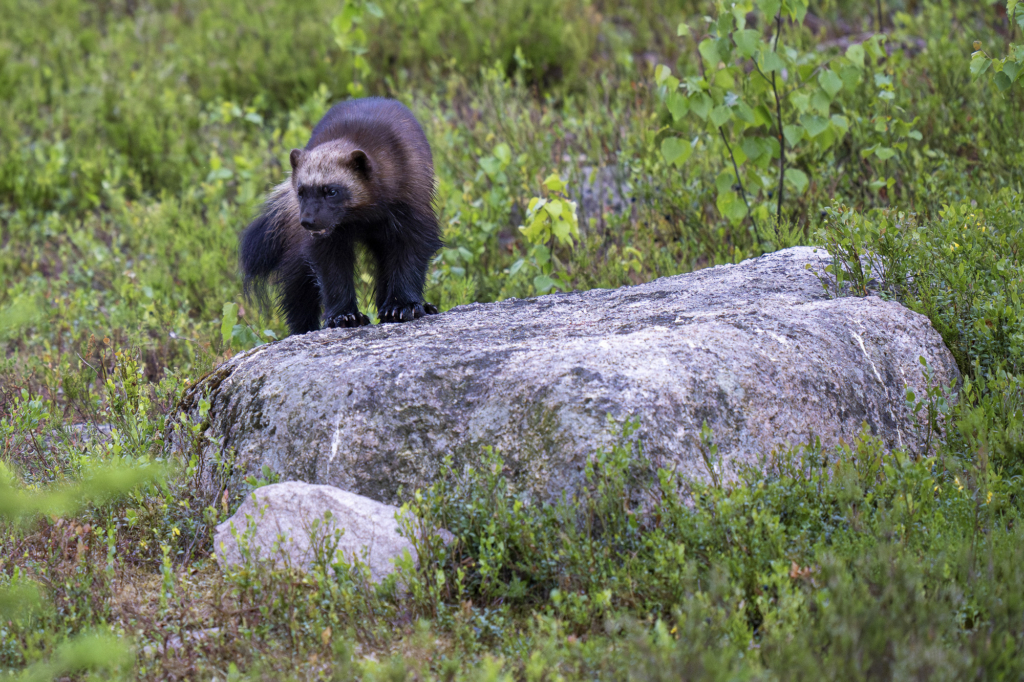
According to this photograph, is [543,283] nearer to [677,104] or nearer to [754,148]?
[677,104]

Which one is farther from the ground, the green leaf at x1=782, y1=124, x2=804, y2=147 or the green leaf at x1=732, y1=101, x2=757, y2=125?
the green leaf at x1=732, y1=101, x2=757, y2=125

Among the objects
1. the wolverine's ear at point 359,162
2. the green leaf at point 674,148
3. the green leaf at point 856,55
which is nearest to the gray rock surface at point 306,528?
the wolverine's ear at point 359,162

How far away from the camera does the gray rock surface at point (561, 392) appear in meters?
2.93

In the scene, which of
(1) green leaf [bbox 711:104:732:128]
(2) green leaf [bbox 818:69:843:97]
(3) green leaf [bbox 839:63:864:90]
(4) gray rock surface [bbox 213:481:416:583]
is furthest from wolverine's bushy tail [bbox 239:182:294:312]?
(3) green leaf [bbox 839:63:864:90]

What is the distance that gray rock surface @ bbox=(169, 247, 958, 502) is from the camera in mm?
2928

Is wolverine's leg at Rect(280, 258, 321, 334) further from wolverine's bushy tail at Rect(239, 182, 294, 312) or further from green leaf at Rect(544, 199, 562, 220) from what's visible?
green leaf at Rect(544, 199, 562, 220)

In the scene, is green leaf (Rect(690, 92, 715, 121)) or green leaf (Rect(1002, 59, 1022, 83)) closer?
green leaf (Rect(1002, 59, 1022, 83))

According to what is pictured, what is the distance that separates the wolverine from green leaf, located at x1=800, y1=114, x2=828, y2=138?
6.86ft

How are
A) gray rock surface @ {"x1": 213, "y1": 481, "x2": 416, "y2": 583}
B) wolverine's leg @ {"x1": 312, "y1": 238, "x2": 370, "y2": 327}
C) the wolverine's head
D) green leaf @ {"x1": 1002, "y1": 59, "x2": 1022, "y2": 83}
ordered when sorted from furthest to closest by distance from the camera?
wolverine's leg @ {"x1": 312, "y1": 238, "x2": 370, "y2": 327}, the wolverine's head, green leaf @ {"x1": 1002, "y1": 59, "x2": 1022, "y2": 83}, gray rock surface @ {"x1": 213, "y1": 481, "x2": 416, "y2": 583}

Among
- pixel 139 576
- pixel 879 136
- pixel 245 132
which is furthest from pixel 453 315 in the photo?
pixel 245 132

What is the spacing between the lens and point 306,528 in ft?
9.14

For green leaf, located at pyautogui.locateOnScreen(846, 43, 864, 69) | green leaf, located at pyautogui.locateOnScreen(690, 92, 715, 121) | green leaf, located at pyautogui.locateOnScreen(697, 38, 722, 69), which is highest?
green leaf, located at pyautogui.locateOnScreen(697, 38, 722, 69)

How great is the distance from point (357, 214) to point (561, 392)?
1888 millimetres

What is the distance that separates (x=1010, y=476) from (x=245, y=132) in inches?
297
